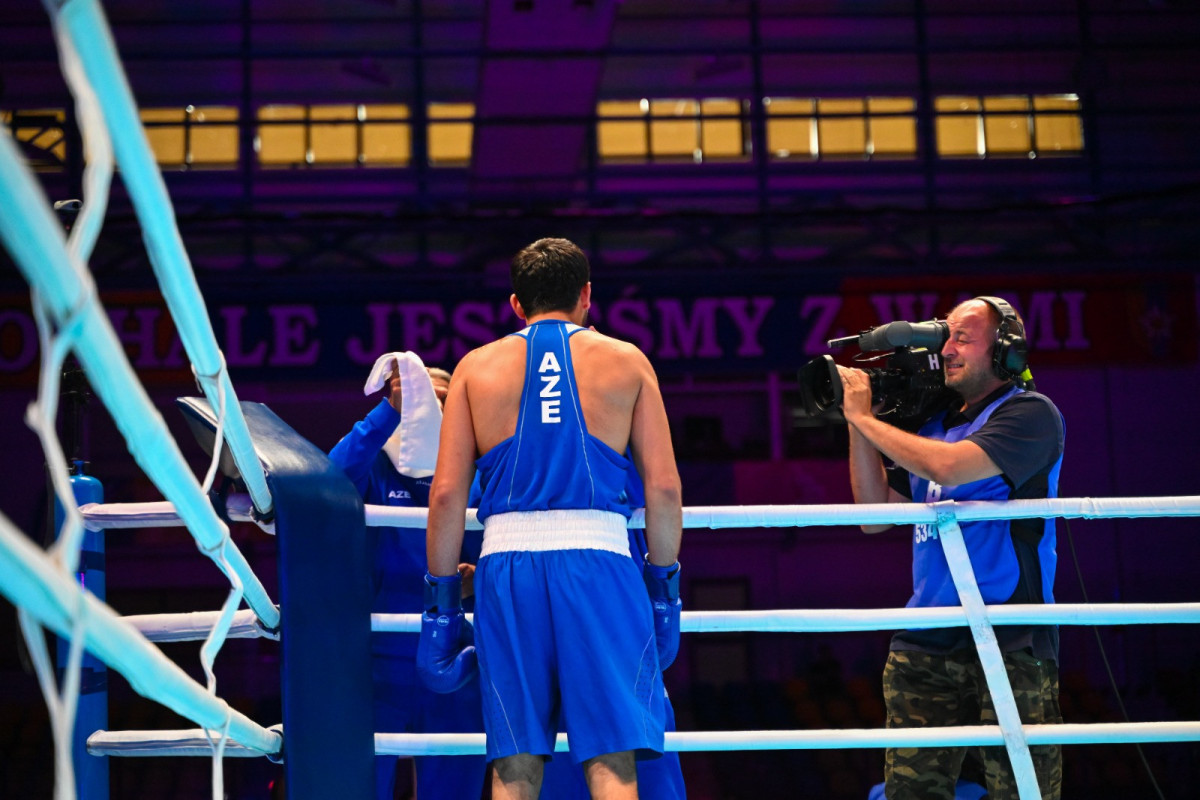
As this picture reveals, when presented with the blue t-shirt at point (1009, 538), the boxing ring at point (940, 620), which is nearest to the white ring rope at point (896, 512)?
the boxing ring at point (940, 620)

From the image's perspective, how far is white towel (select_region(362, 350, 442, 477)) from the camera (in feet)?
8.14

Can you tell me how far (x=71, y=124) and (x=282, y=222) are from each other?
8.44 feet

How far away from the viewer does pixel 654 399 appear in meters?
2.11

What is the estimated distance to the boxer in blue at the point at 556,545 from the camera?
192 cm

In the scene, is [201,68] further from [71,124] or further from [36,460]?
[36,460]

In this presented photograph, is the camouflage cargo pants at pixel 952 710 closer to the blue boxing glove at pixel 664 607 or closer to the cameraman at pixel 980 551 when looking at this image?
the cameraman at pixel 980 551

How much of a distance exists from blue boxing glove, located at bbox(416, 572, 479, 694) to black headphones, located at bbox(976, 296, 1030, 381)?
1383 millimetres

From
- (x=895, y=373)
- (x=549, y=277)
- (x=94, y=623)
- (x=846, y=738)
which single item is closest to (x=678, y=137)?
(x=895, y=373)

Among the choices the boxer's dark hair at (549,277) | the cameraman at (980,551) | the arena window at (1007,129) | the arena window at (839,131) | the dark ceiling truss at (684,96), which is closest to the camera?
the boxer's dark hair at (549,277)

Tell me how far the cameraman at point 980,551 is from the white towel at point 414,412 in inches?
37.8

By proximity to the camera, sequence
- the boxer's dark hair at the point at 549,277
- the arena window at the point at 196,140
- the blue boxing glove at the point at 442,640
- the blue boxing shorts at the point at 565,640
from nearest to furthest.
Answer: the blue boxing shorts at the point at 565,640 → the blue boxing glove at the point at 442,640 → the boxer's dark hair at the point at 549,277 → the arena window at the point at 196,140

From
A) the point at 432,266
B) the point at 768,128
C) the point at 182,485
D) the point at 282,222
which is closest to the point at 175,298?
the point at 182,485

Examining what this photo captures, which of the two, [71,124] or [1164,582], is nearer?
[71,124]

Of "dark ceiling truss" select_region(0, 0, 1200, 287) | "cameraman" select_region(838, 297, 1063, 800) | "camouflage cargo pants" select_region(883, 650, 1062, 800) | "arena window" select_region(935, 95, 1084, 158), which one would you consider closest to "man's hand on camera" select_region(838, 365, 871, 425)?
"cameraman" select_region(838, 297, 1063, 800)
